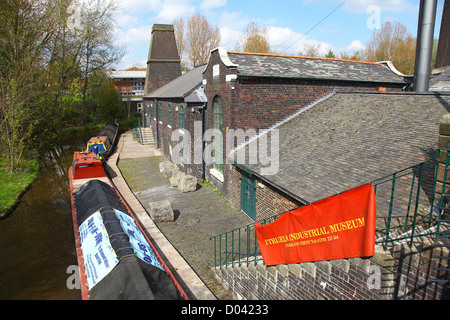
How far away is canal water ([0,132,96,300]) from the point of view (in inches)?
313

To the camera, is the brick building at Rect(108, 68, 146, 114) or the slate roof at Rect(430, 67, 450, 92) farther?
the brick building at Rect(108, 68, 146, 114)

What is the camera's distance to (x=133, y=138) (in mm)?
32938

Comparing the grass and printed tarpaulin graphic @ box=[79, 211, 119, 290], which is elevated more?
printed tarpaulin graphic @ box=[79, 211, 119, 290]

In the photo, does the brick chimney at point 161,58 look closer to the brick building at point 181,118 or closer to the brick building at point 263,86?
the brick building at point 181,118

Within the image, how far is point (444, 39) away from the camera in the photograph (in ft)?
74.0

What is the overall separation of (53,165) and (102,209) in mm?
16211

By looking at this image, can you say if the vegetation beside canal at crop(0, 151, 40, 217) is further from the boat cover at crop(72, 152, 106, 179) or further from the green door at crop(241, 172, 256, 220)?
the green door at crop(241, 172, 256, 220)

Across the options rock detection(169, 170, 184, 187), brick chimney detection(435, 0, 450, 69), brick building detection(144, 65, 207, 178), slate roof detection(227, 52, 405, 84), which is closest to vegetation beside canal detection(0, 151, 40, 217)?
rock detection(169, 170, 184, 187)

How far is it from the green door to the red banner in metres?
5.41

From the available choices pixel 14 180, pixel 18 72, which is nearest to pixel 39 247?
pixel 14 180

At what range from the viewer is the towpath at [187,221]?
8.22 m

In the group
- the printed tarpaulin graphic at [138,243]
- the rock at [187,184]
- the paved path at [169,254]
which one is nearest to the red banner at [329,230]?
the paved path at [169,254]

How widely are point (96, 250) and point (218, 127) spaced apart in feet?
26.3

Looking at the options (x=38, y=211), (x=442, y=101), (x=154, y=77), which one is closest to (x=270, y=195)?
(x=442, y=101)
